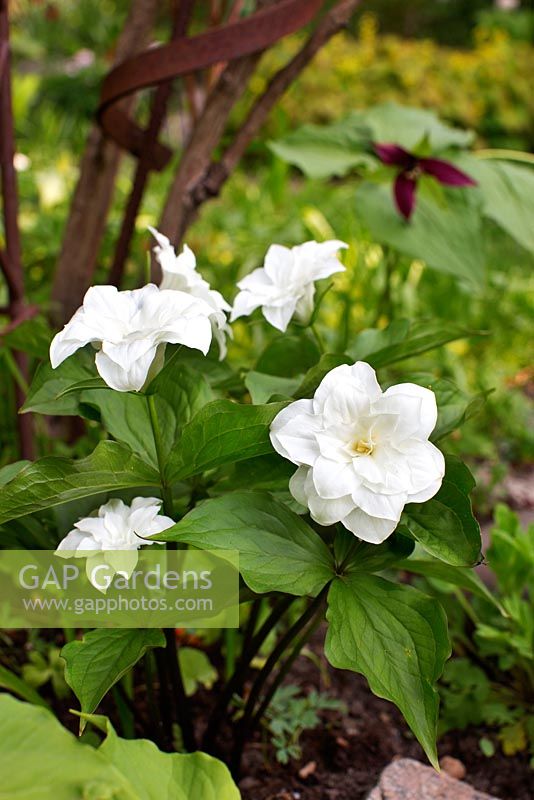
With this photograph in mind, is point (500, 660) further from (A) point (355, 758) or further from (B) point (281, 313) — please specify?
(B) point (281, 313)

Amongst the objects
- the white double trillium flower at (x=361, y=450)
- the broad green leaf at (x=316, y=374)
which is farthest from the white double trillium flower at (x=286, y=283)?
the white double trillium flower at (x=361, y=450)

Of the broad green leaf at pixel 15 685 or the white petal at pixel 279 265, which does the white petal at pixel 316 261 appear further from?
the broad green leaf at pixel 15 685

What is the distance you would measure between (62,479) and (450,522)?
14.1 inches

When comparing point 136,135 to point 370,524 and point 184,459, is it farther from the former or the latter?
point 370,524

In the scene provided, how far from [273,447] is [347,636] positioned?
182 mm

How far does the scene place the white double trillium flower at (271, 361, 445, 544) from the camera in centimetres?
72

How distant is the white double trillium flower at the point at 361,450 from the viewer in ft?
2.36

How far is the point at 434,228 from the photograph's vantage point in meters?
1.69

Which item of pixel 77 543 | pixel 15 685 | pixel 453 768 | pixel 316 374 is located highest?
pixel 316 374

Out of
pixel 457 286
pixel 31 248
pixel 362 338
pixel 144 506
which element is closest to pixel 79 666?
pixel 144 506

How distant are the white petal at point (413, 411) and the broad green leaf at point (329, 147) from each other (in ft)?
3.20

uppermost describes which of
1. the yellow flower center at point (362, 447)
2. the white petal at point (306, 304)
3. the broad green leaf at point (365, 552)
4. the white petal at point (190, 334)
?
the white petal at point (190, 334)

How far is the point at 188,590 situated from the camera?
938mm

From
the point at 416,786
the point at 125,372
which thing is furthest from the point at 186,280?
the point at 416,786
